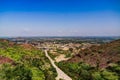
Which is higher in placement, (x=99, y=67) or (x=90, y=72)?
(x=99, y=67)

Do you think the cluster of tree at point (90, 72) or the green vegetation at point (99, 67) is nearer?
the cluster of tree at point (90, 72)

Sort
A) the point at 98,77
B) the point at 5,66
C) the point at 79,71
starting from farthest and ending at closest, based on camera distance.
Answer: the point at 79,71 < the point at 5,66 < the point at 98,77

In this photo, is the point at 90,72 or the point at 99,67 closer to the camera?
the point at 90,72

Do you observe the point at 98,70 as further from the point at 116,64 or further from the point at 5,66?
the point at 5,66

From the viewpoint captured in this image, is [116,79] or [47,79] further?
[47,79]

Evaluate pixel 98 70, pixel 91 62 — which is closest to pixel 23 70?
pixel 98 70

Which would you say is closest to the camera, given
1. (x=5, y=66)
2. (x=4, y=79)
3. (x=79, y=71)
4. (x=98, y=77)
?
(x=4, y=79)

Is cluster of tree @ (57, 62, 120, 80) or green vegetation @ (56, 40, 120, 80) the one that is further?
green vegetation @ (56, 40, 120, 80)

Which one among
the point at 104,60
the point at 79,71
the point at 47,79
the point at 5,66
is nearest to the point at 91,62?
the point at 104,60

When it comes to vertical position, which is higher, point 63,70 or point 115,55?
point 115,55
